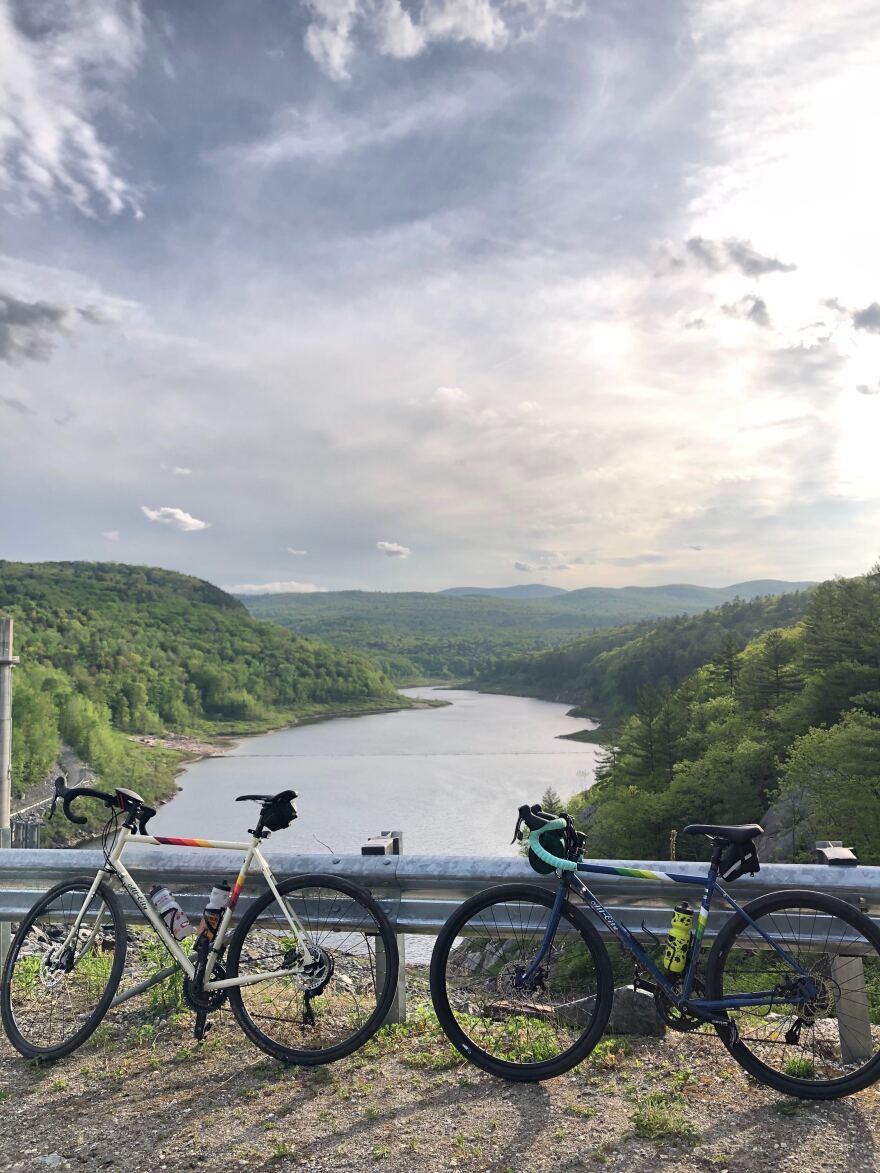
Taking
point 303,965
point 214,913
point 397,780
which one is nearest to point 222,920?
point 214,913

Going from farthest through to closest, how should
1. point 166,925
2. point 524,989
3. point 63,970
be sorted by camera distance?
point 63,970, point 166,925, point 524,989

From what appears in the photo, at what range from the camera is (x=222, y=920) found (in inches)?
163

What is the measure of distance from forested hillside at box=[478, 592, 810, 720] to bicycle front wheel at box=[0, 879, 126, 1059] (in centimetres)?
8479

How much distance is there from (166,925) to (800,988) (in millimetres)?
3046

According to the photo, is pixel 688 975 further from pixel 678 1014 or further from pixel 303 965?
pixel 303 965

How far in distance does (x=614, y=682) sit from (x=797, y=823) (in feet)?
261

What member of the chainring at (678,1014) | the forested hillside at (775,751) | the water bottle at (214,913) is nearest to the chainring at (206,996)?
the water bottle at (214,913)

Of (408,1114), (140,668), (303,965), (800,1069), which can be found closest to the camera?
(408,1114)

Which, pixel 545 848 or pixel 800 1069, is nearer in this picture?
pixel 800 1069

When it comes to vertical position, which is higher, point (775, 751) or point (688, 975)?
point (688, 975)

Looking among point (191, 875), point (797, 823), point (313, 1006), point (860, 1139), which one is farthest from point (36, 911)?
point (797, 823)

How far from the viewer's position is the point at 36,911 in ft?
14.6

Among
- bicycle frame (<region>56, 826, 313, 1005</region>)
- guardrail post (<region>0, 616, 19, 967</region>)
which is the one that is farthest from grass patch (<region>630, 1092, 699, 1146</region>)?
guardrail post (<region>0, 616, 19, 967</region>)

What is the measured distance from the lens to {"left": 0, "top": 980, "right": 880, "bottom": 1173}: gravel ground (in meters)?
3.23
